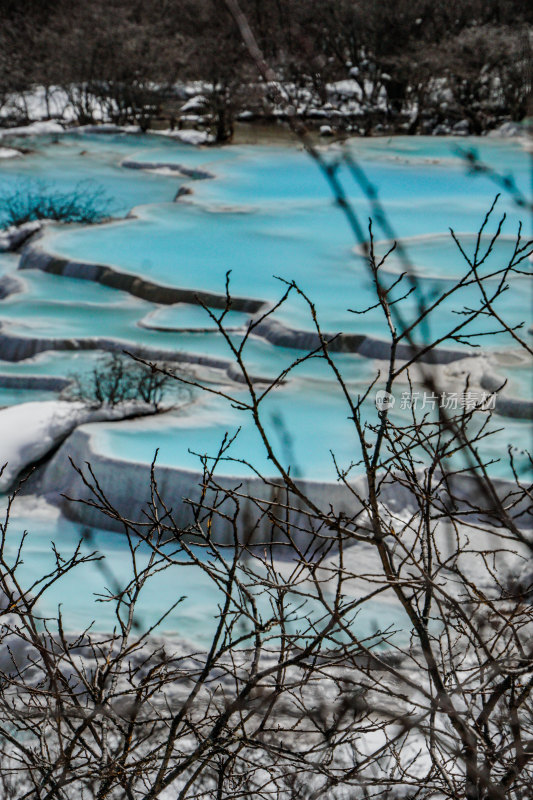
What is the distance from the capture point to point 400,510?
7250mm

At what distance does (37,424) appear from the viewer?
7.93 meters

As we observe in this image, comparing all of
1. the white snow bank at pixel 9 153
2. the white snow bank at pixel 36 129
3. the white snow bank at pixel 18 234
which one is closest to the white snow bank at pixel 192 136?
the white snow bank at pixel 36 129

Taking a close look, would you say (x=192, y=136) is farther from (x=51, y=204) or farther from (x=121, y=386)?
(x=121, y=386)

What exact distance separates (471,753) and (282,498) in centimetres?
577

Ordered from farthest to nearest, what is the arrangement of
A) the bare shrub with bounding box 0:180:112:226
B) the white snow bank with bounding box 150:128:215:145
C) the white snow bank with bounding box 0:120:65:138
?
the white snow bank with bounding box 0:120:65:138 → the white snow bank with bounding box 150:128:215:145 → the bare shrub with bounding box 0:180:112:226

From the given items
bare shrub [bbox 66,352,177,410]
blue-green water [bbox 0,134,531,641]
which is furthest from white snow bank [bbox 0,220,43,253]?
bare shrub [bbox 66,352,177,410]

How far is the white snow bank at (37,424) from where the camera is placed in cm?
778

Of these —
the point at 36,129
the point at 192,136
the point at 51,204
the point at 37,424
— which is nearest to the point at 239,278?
the point at 51,204

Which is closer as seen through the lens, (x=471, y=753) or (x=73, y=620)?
(x=471, y=753)

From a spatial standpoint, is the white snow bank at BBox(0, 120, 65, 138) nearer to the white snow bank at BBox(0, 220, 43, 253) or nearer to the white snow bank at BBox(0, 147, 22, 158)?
the white snow bank at BBox(0, 147, 22, 158)

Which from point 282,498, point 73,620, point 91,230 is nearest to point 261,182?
point 91,230

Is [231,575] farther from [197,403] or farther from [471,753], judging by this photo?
[197,403]

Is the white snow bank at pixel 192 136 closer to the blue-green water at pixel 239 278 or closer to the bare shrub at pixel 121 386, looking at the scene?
the blue-green water at pixel 239 278

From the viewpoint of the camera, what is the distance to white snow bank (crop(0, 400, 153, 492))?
306 inches
